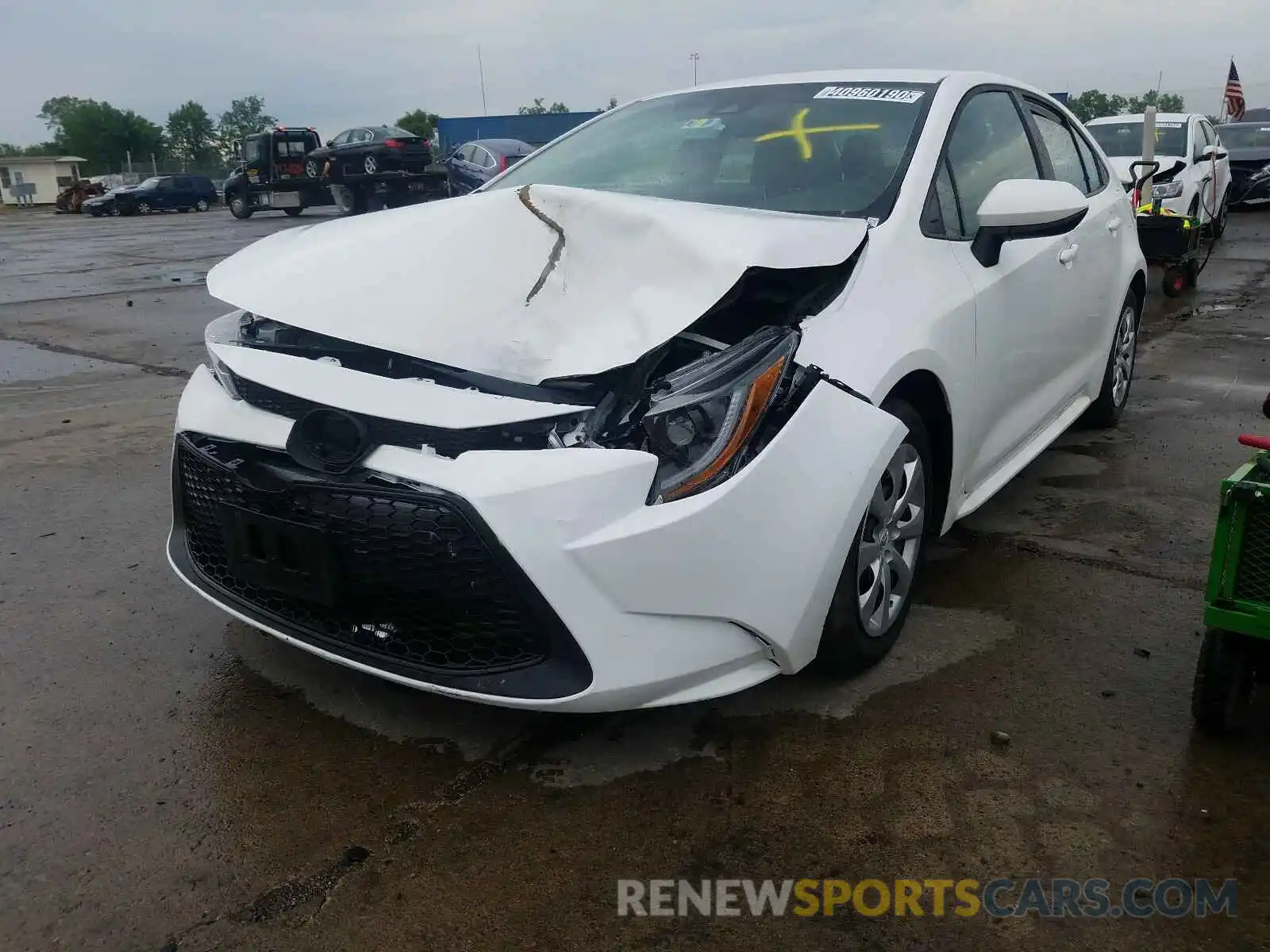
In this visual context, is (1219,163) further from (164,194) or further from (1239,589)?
(164,194)

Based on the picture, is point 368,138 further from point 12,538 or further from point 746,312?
point 746,312

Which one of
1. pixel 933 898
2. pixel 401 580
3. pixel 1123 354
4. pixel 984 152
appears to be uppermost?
pixel 984 152

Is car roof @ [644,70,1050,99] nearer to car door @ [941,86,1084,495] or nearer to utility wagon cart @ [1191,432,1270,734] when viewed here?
car door @ [941,86,1084,495]

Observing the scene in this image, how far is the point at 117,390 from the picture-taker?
Result: 21.0ft

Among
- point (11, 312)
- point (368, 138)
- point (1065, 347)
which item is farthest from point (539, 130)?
point (1065, 347)

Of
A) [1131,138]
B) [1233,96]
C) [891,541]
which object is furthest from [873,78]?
[1233,96]

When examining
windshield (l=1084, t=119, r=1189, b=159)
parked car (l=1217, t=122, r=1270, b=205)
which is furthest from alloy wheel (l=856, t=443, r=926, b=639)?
parked car (l=1217, t=122, r=1270, b=205)

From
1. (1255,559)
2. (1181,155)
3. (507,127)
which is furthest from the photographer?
(507,127)

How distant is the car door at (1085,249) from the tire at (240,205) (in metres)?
25.3

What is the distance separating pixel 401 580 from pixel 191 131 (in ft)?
381

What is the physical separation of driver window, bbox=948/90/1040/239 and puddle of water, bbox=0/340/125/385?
578 centimetres

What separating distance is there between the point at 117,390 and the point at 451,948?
17.8 ft

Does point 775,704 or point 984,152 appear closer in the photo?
point 775,704

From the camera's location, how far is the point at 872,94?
3.54 meters
